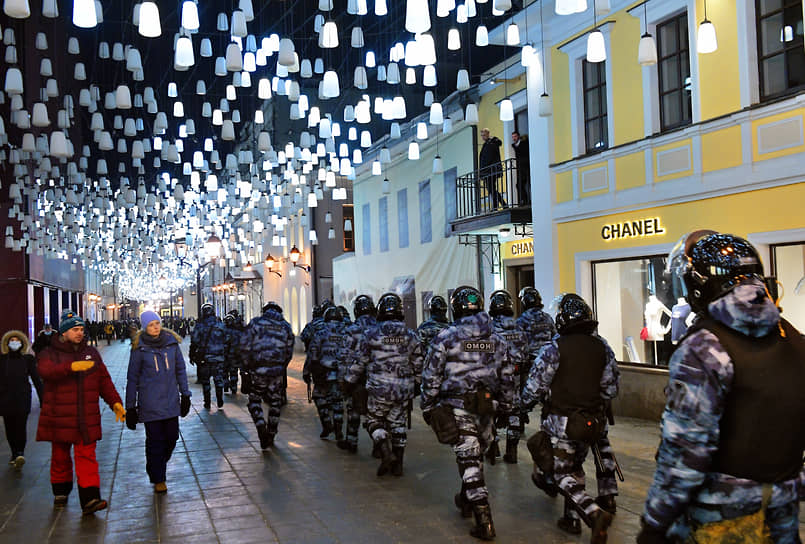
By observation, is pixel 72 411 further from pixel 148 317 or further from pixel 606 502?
pixel 606 502

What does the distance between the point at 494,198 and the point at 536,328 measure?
694 cm

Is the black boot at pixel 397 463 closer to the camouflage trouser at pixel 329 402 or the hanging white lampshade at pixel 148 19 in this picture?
the camouflage trouser at pixel 329 402

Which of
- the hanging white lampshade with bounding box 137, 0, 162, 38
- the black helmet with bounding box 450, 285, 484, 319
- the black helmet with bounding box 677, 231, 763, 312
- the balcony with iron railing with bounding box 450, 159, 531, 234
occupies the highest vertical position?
Answer: the hanging white lampshade with bounding box 137, 0, 162, 38

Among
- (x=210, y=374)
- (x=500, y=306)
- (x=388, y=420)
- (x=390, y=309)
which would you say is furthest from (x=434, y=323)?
(x=210, y=374)

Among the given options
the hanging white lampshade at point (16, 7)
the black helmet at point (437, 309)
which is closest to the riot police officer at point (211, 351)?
the black helmet at point (437, 309)

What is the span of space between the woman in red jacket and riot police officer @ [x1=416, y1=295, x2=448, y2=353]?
4219 mm

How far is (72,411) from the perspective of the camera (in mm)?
7512

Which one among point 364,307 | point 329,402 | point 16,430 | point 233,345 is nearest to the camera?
point 16,430

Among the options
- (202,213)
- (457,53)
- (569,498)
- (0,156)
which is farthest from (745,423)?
(202,213)

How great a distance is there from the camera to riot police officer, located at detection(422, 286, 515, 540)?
6469 mm

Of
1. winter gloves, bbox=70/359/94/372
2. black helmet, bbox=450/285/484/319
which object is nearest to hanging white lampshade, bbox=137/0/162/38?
A: winter gloves, bbox=70/359/94/372

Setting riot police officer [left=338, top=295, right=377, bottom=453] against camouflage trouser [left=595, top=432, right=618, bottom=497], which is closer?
camouflage trouser [left=595, top=432, right=618, bottom=497]

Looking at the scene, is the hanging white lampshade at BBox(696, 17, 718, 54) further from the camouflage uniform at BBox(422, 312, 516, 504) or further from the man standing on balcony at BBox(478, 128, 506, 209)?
the man standing on balcony at BBox(478, 128, 506, 209)

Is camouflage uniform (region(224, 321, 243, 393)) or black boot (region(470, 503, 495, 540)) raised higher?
camouflage uniform (region(224, 321, 243, 393))
